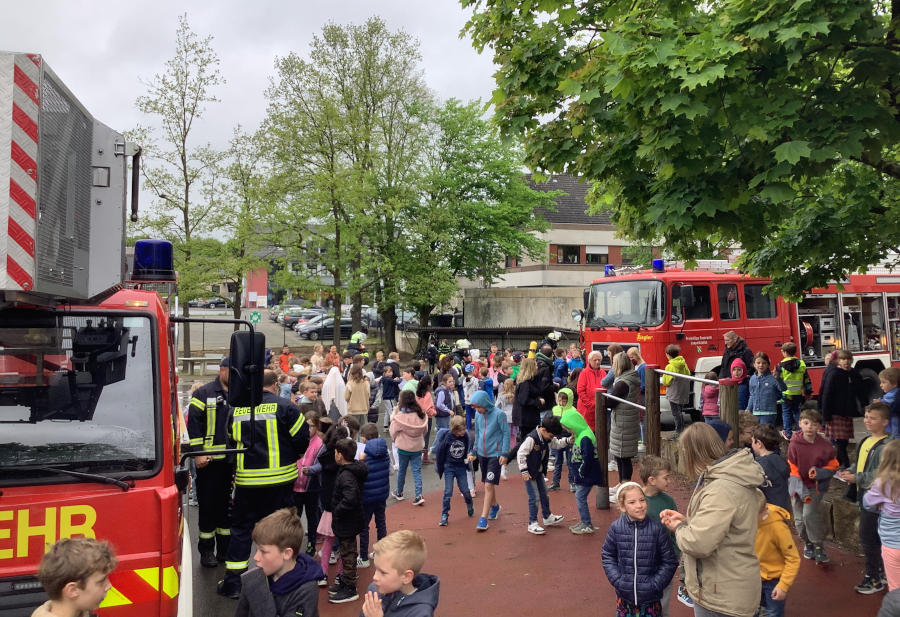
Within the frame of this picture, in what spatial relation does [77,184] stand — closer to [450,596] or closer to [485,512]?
[450,596]

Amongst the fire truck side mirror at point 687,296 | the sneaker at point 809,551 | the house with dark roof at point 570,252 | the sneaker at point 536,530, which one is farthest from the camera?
the house with dark roof at point 570,252

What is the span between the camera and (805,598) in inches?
239

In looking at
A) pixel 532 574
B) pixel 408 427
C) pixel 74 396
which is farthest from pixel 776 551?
pixel 408 427

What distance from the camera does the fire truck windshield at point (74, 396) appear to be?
3.71 meters

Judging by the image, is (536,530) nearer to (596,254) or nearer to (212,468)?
(212,468)

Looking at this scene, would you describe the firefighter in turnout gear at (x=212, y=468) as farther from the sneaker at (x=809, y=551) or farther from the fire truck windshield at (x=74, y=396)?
the sneaker at (x=809, y=551)

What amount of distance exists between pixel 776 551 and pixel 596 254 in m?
42.7

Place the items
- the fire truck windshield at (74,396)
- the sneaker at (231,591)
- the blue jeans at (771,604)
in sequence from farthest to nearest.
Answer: the sneaker at (231,591) → the blue jeans at (771,604) → the fire truck windshield at (74,396)

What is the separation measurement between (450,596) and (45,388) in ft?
13.5

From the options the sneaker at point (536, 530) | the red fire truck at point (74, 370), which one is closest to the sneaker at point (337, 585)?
the sneaker at point (536, 530)

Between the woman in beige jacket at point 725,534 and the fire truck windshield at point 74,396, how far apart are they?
306 cm

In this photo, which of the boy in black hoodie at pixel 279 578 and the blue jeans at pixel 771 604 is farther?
the blue jeans at pixel 771 604

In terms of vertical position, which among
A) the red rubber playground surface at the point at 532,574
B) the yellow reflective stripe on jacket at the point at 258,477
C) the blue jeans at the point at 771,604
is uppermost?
the yellow reflective stripe on jacket at the point at 258,477

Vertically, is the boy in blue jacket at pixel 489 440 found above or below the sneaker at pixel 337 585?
above
